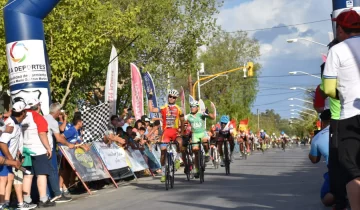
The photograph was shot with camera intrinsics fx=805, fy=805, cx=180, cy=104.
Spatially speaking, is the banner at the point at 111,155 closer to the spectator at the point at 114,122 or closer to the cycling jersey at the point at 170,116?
the spectator at the point at 114,122

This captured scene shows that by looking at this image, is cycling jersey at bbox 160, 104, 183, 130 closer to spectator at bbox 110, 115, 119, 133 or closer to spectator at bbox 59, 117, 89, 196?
spectator at bbox 59, 117, 89, 196

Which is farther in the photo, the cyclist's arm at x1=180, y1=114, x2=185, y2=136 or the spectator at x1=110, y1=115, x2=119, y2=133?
the spectator at x1=110, y1=115, x2=119, y2=133

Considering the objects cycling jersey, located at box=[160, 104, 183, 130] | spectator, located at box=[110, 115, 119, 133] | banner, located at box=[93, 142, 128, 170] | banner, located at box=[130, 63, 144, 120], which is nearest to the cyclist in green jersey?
cycling jersey, located at box=[160, 104, 183, 130]

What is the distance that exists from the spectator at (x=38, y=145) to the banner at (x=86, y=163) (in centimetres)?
166

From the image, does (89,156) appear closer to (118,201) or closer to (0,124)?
(118,201)

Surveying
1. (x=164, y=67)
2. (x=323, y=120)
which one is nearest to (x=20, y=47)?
(x=323, y=120)

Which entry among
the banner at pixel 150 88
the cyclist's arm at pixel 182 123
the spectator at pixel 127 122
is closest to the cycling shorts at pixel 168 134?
the cyclist's arm at pixel 182 123

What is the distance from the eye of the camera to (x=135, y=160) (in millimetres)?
20156

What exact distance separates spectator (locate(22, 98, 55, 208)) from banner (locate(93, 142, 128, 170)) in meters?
3.34

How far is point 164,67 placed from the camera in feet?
132

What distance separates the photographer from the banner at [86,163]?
51.2 ft

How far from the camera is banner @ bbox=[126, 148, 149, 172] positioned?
1960 cm

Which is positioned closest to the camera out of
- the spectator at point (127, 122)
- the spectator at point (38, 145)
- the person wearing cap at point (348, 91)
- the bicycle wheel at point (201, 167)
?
the person wearing cap at point (348, 91)

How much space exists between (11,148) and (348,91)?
298 inches
